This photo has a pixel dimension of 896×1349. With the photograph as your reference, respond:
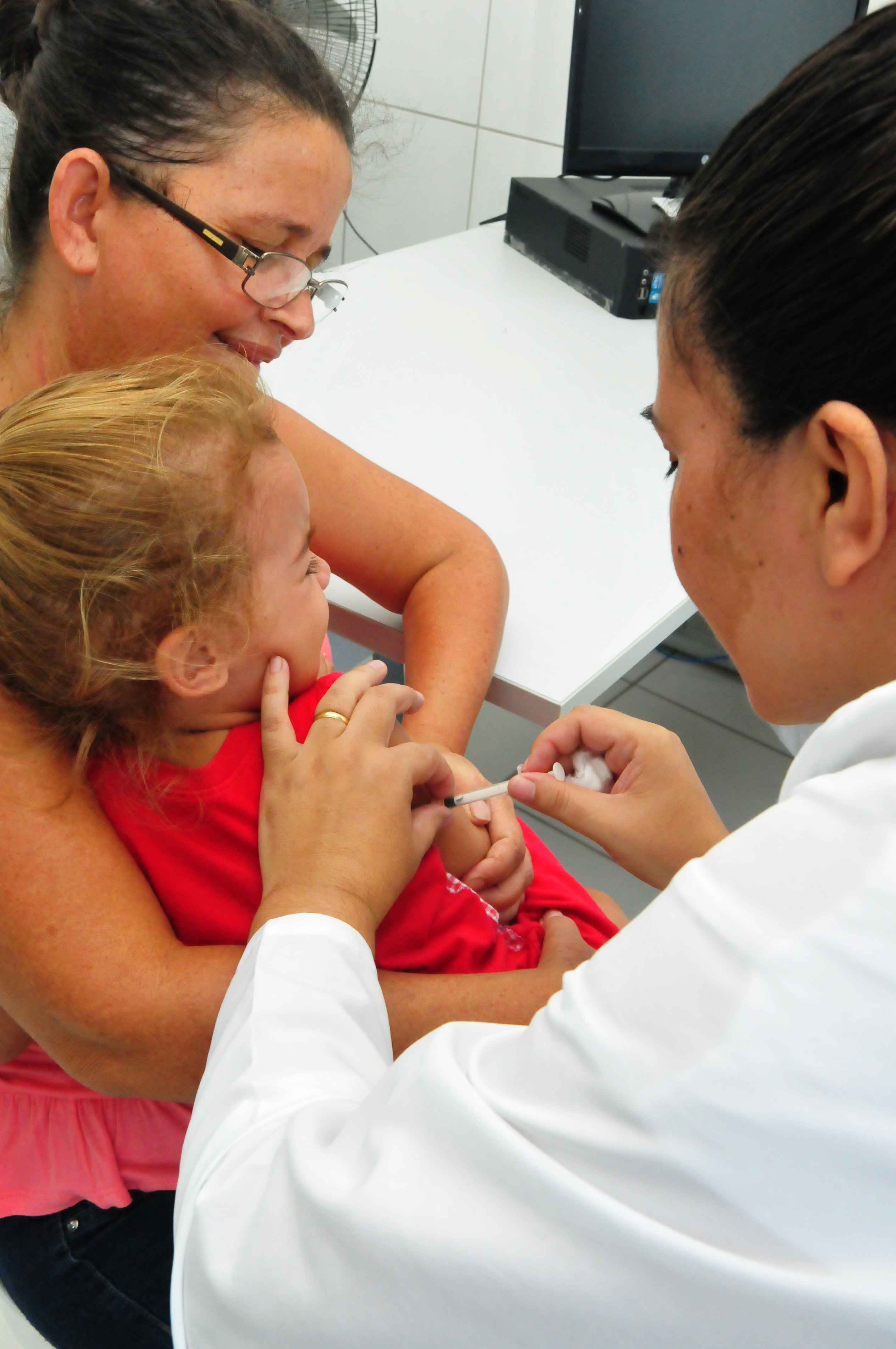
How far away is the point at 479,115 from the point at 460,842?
117 inches

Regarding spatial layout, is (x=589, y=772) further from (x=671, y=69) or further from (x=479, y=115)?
(x=479, y=115)

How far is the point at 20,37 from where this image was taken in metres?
1.07

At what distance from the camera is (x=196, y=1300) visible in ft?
1.97

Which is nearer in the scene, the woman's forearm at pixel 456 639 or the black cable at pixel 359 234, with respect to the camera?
the woman's forearm at pixel 456 639

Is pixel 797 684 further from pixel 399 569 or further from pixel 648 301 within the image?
pixel 648 301

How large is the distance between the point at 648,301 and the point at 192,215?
1.25 m

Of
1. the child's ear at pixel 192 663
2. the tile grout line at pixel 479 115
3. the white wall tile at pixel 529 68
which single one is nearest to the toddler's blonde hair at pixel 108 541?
the child's ear at pixel 192 663

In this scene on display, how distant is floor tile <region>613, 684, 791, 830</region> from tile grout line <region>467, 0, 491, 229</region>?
1820mm

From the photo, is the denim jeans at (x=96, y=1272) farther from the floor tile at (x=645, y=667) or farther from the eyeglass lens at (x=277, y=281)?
the floor tile at (x=645, y=667)

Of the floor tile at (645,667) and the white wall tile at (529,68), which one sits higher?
the white wall tile at (529,68)

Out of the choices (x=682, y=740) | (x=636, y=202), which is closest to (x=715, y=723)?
(x=682, y=740)

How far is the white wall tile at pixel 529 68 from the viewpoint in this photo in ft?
10.0

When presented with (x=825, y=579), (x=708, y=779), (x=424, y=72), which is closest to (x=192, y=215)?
(x=825, y=579)

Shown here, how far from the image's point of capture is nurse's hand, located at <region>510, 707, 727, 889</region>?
986mm
